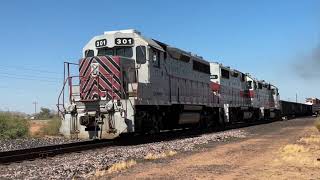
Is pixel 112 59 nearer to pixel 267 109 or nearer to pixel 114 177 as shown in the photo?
pixel 114 177

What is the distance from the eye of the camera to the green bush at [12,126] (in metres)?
26.7

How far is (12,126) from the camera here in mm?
27859

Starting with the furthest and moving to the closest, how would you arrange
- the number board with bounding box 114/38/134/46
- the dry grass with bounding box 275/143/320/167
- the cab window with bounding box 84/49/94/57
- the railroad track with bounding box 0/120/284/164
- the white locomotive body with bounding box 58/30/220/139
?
the cab window with bounding box 84/49/94/57, the number board with bounding box 114/38/134/46, the white locomotive body with bounding box 58/30/220/139, the railroad track with bounding box 0/120/284/164, the dry grass with bounding box 275/143/320/167

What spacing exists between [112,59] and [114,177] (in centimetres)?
909

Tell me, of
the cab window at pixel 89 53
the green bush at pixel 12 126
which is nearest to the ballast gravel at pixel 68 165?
the cab window at pixel 89 53

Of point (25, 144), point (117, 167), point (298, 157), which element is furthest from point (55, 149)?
point (298, 157)

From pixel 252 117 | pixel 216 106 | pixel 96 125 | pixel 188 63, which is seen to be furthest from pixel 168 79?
pixel 252 117

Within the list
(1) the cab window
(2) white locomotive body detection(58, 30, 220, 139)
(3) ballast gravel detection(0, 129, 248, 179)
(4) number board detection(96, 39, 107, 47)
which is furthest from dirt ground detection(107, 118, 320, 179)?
(1) the cab window

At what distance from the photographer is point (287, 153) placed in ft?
43.1

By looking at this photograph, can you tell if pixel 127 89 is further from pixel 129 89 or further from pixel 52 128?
pixel 52 128

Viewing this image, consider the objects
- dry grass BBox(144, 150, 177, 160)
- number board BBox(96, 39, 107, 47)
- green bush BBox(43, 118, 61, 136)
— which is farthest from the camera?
green bush BBox(43, 118, 61, 136)

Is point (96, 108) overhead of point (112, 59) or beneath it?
beneath

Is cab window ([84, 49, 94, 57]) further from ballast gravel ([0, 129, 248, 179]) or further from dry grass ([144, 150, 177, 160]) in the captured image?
dry grass ([144, 150, 177, 160])

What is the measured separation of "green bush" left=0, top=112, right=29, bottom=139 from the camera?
87.7 ft
